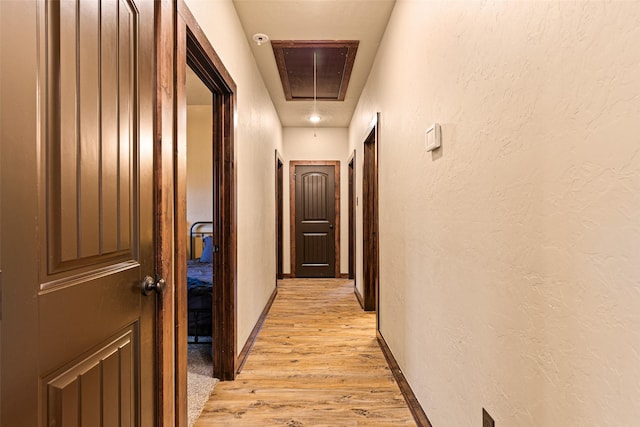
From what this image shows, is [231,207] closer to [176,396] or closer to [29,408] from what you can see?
[176,396]

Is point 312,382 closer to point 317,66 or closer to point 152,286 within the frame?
point 152,286

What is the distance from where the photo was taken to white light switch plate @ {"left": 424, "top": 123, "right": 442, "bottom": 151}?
158cm

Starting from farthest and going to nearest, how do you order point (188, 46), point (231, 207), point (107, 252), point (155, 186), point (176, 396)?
1. point (231, 207)
2. point (188, 46)
3. point (176, 396)
4. point (155, 186)
5. point (107, 252)

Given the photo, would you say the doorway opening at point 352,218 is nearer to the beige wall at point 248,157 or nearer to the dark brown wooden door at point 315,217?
the dark brown wooden door at point 315,217

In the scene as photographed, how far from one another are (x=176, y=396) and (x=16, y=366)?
0.84m

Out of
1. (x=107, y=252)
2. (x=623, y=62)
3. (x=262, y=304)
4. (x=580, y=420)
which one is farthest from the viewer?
(x=262, y=304)

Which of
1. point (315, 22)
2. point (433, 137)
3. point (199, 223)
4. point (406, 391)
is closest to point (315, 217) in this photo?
point (199, 223)

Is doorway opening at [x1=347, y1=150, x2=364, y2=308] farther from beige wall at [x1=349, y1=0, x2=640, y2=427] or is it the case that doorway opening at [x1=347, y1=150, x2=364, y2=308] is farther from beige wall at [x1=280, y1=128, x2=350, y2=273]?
beige wall at [x1=349, y1=0, x2=640, y2=427]

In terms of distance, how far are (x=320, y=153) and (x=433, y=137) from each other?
431 cm

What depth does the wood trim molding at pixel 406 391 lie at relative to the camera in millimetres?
1794

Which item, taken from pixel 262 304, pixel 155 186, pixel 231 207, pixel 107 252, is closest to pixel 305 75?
pixel 231 207

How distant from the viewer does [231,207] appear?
7.50ft

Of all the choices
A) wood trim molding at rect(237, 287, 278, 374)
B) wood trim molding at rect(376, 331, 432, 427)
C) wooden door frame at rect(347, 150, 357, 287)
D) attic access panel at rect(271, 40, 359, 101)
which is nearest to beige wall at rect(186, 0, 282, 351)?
wood trim molding at rect(237, 287, 278, 374)

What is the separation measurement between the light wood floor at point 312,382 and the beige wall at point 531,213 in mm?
372
